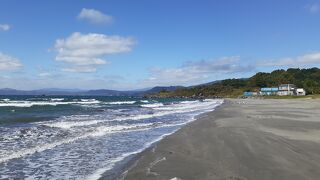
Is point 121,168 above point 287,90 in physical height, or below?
below

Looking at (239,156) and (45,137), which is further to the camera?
(45,137)

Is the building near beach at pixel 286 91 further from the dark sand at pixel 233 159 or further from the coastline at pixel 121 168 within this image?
the coastline at pixel 121 168

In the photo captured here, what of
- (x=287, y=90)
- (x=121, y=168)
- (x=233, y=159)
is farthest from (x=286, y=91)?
(x=121, y=168)

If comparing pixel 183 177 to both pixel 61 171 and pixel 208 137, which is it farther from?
pixel 208 137

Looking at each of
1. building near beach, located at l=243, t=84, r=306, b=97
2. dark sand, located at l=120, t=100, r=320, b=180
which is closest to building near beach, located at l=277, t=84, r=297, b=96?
building near beach, located at l=243, t=84, r=306, b=97

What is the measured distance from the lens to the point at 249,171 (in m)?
11.1

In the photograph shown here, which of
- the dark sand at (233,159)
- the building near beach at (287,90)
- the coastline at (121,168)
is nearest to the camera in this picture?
the dark sand at (233,159)

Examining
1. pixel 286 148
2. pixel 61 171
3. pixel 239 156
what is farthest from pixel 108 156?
pixel 286 148

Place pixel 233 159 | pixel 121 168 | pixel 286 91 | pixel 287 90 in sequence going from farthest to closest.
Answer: pixel 286 91, pixel 287 90, pixel 233 159, pixel 121 168

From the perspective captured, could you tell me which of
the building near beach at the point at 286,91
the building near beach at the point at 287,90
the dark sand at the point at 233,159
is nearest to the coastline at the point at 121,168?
the dark sand at the point at 233,159

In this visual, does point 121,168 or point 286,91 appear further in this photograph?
point 286,91

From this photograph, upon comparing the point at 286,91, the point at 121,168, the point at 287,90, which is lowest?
the point at 121,168

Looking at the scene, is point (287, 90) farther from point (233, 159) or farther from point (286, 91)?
point (233, 159)

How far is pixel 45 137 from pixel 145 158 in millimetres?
9238
